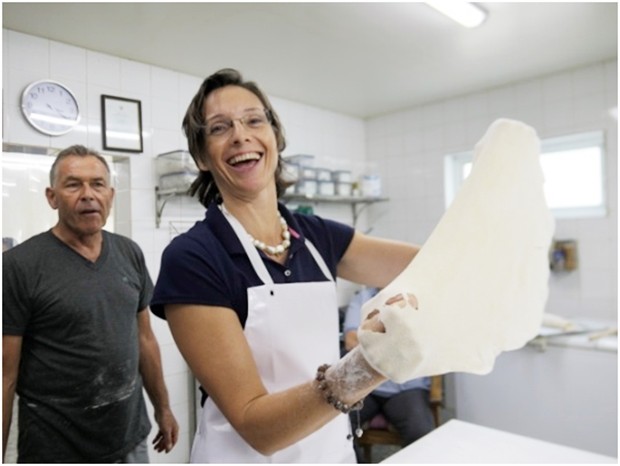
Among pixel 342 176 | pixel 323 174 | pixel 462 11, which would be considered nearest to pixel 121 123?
pixel 462 11

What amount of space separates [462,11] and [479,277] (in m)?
0.88

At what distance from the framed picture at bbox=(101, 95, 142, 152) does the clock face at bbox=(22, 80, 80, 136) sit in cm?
3

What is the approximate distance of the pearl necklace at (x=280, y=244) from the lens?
534 mm

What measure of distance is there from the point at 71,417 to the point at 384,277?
1.43 ft

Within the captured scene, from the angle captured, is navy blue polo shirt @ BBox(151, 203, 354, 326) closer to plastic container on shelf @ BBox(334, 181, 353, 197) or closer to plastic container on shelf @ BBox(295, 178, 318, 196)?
plastic container on shelf @ BBox(295, 178, 318, 196)

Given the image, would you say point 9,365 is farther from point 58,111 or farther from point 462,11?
point 462,11

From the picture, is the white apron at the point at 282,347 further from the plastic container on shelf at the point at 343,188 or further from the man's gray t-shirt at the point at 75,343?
the plastic container on shelf at the point at 343,188

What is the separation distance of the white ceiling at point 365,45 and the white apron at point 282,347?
0.96 ft

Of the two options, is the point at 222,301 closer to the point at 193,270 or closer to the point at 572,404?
the point at 193,270

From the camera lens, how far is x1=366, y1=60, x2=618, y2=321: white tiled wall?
1.41 meters

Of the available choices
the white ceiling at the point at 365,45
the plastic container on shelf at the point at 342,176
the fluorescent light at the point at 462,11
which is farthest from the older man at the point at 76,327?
the plastic container on shelf at the point at 342,176

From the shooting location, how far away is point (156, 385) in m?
0.54

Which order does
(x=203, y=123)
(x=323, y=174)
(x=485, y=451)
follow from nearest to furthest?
(x=203, y=123) → (x=485, y=451) → (x=323, y=174)

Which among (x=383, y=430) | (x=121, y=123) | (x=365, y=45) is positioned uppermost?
(x=365, y=45)
